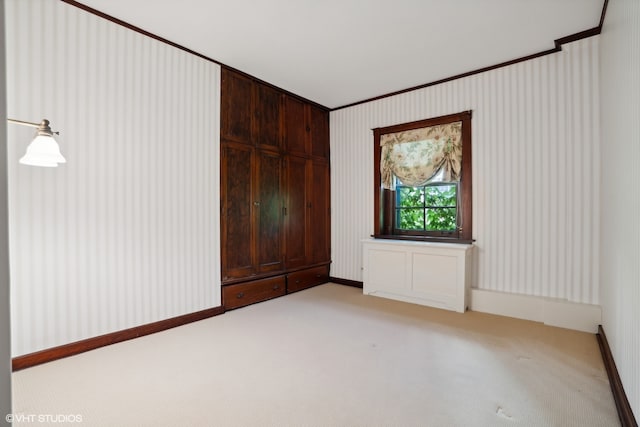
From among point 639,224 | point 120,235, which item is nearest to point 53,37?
point 120,235

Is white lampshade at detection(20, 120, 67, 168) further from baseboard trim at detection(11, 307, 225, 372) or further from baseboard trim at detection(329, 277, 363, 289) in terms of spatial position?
baseboard trim at detection(329, 277, 363, 289)

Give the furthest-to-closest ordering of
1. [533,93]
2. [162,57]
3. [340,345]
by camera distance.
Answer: [533,93] → [162,57] → [340,345]

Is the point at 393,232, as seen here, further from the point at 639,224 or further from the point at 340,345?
the point at 639,224

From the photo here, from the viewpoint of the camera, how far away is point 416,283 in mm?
3834

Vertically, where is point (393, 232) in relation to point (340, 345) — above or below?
above

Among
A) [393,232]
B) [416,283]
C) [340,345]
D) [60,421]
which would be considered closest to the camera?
[60,421]

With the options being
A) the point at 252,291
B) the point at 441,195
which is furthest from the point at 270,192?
the point at 441,195

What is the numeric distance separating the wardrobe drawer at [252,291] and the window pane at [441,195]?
2.25 m

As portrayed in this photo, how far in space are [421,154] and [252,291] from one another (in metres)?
2.80

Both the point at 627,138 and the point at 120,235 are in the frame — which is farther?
the point at 120,235

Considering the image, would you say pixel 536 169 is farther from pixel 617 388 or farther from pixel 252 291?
pixel 252 291

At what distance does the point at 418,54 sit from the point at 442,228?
2107 mm

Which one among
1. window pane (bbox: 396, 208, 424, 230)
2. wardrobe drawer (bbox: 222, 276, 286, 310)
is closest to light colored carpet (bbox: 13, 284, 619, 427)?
wardrobe drawer (bbox: 222, 276, 286, 310)

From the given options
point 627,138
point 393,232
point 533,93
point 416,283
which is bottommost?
point 416,283
